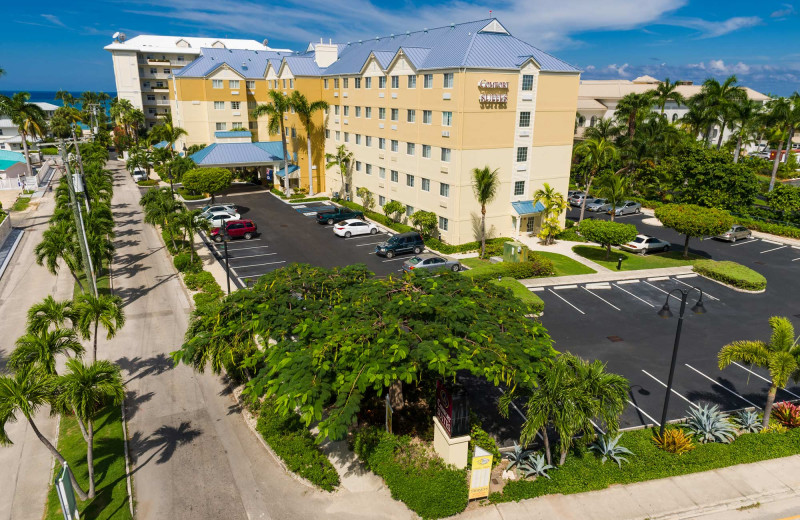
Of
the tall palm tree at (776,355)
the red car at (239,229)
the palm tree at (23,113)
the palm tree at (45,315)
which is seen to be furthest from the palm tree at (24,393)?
the palm tree at (23,113)

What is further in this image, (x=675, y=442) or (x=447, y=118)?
(x=447, y=118)

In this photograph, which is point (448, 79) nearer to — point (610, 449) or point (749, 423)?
point (749, 423)

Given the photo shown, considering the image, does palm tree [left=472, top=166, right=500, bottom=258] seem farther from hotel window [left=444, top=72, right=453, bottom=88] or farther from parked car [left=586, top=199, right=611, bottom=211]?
parked car [left=586, top=199, right=611, bottom=211]

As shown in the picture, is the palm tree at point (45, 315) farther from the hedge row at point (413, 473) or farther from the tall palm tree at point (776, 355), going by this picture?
the tall palm tree at point (776, 355)

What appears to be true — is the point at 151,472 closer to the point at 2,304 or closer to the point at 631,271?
the point at 2,304

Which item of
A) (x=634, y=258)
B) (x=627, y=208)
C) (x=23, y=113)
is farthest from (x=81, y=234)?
(x=23, y=113)

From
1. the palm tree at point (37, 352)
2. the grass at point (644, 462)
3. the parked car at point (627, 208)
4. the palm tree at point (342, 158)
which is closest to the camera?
the palm tree at point (37, 352)
